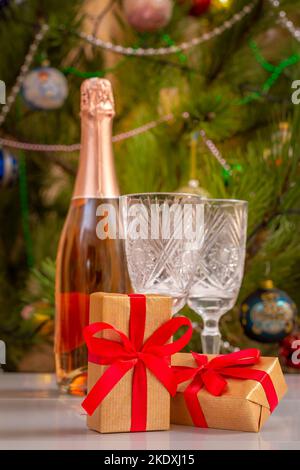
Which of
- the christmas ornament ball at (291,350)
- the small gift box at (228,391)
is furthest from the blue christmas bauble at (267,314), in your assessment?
the small gift box at (228,391)

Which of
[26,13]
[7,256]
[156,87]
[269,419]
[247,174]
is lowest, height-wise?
[269,419]

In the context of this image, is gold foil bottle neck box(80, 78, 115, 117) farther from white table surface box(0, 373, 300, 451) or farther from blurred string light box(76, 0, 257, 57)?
blurred string light box(76, 0, 257, 57)

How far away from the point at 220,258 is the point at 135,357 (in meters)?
0.18

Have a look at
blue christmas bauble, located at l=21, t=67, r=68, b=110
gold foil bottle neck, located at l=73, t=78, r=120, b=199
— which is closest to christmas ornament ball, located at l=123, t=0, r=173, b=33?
blue christmas bauble, located at l=21, t=67, r=68, b=110

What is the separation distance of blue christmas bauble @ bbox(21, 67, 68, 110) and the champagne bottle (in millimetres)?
378

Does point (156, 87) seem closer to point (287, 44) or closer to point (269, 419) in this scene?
point (287, 44)

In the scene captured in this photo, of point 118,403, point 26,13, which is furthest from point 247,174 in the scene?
point 26,13

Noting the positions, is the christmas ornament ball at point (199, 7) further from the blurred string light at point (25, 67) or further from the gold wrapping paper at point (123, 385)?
the gold wrapping paper at point (123, 385)

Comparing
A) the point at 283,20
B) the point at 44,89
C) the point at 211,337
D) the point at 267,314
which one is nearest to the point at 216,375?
the point at 211,337

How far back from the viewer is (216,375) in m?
0.59

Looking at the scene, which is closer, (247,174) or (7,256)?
(247,174)

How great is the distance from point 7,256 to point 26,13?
45cm

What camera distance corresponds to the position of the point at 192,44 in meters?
1.20
